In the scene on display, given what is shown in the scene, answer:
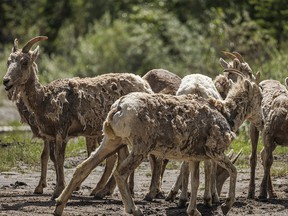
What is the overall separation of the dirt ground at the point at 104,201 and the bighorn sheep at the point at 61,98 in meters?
0.66

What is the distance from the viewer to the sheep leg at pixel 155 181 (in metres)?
15.4

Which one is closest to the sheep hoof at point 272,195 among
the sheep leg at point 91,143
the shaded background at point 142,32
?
the sheep leg at point 91,143

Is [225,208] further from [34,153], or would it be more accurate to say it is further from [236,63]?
[34,153]

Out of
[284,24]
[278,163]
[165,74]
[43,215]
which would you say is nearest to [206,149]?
[43,215]

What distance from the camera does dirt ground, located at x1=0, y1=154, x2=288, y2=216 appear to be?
14.2 meters

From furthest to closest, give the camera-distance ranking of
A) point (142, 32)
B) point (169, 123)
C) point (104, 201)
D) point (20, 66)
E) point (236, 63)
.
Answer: point (142, 32), point (236, 63), point (20, 66), point (104, 201), point (169, 123)

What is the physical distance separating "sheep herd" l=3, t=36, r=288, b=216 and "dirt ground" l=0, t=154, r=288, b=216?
0.83ft

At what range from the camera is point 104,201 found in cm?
1516

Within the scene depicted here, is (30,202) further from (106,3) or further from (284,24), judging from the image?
(106,3)

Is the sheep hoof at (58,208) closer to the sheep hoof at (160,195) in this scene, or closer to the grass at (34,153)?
the sheep hoof at (160,195)

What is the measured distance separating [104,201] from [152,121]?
2.34m

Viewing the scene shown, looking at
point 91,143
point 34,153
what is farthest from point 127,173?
point 34,153

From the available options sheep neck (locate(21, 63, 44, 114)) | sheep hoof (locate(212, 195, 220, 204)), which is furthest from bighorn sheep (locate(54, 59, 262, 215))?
sheep neck (locate(21, 63, 44, 114))

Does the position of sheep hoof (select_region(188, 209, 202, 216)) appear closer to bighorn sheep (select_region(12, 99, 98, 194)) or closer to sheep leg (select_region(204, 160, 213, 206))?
sheep leg (select_region(204, 160, 213, 206))
